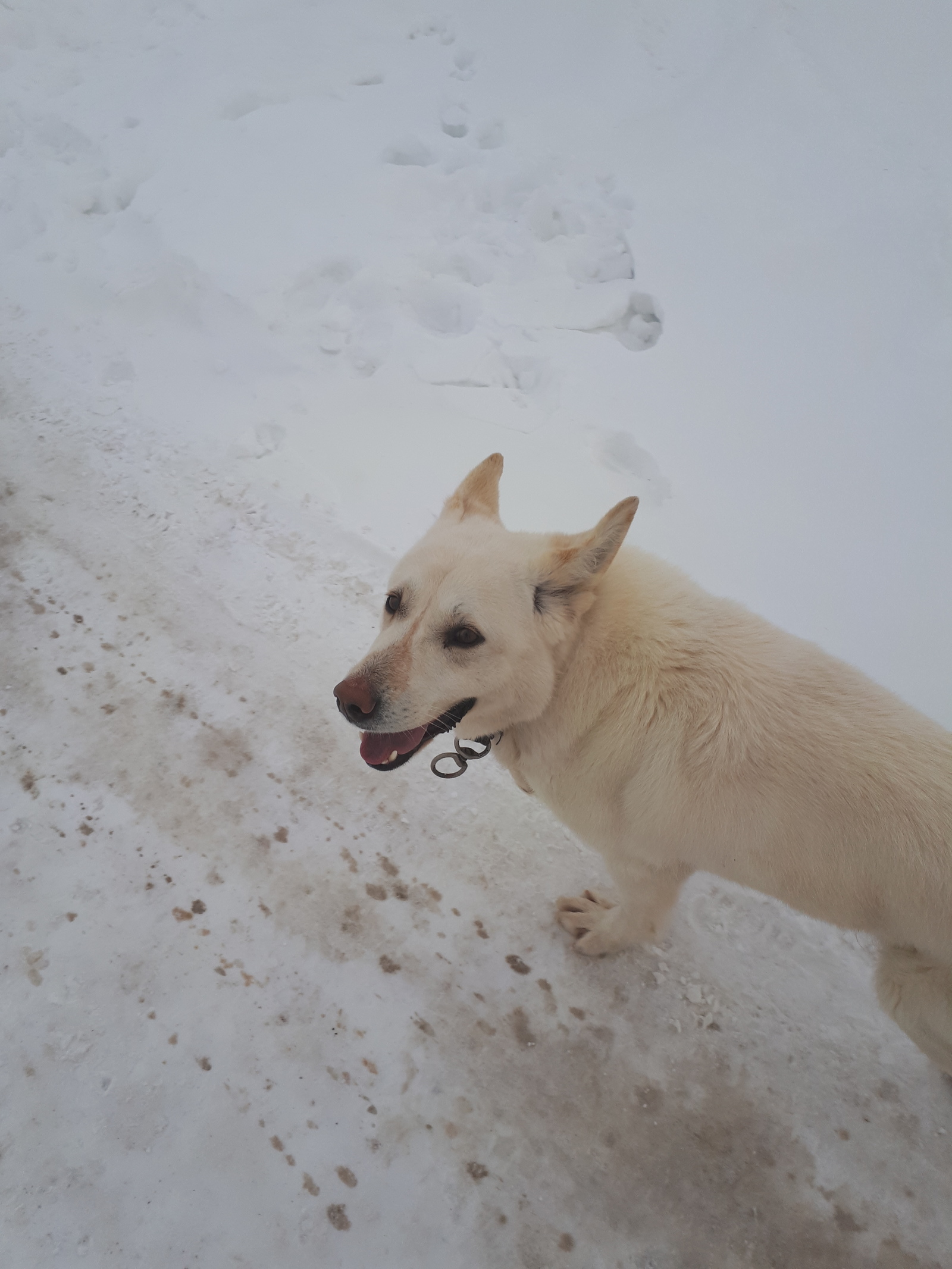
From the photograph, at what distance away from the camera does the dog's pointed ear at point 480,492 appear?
2.22 metres

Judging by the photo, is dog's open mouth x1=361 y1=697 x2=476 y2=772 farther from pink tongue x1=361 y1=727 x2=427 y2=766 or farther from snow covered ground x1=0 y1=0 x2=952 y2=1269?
snow covered ground x1=0 y1=0 x2=952 y2=1269

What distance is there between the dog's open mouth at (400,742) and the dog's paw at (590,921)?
1088mm

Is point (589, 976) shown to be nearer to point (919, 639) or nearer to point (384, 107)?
point (919, 639)

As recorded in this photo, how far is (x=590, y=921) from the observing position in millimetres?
2494

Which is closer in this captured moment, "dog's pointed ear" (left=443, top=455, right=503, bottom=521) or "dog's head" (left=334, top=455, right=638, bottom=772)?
"dog's head" (left=334, top=455, right=638, bottom=772)

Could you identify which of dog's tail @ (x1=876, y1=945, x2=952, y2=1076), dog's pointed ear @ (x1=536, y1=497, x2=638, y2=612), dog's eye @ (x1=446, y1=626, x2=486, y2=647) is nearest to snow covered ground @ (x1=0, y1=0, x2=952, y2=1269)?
dog's tail @ (x1=876, y1=945, x2=952, y2=1076)

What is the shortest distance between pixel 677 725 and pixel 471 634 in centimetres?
67

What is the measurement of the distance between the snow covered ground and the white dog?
0.74 metres

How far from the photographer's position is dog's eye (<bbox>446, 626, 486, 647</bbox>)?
1807 mm

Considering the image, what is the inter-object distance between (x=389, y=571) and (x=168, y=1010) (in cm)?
225

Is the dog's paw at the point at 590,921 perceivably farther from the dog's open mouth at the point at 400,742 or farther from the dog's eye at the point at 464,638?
the dog's eye at the point at 464,638

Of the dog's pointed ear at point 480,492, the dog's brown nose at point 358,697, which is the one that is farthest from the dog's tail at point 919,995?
the dog's pointed ear at point 480,492

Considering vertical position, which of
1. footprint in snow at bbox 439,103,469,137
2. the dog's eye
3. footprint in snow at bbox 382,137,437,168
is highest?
footprint in snow at bbox 439,103,469,137

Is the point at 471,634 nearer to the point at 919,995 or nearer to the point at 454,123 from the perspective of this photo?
the point at 919,995
